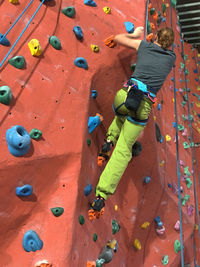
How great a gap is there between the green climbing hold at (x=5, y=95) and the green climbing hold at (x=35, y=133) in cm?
28

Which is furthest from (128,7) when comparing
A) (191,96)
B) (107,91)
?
(191,96)

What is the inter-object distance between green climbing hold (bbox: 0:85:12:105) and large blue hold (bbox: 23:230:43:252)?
98cm

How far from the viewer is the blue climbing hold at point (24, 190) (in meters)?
1.94

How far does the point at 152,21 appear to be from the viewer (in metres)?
3.63

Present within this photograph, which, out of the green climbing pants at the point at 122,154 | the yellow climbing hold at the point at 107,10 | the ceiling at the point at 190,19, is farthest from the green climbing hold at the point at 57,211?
the ceiling at the point at 190,19

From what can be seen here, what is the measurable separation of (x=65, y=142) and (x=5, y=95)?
0.59 meters

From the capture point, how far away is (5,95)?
190cm

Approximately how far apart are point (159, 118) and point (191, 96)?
2553 millimetres

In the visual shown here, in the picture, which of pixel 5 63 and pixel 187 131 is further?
pixel 187 131

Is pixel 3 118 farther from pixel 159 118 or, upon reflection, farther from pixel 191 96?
pixel 191 96

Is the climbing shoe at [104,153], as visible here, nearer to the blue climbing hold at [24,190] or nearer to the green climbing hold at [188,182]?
the blue climbing hold at [24,190]

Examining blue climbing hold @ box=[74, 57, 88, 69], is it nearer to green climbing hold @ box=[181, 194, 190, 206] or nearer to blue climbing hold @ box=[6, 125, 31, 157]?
blue climbing hold @ box=[6, 125, 31, 157]

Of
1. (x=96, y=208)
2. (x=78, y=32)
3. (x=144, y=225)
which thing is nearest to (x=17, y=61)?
(x=78, y=32)

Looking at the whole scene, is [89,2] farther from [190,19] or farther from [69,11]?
[190,19]
